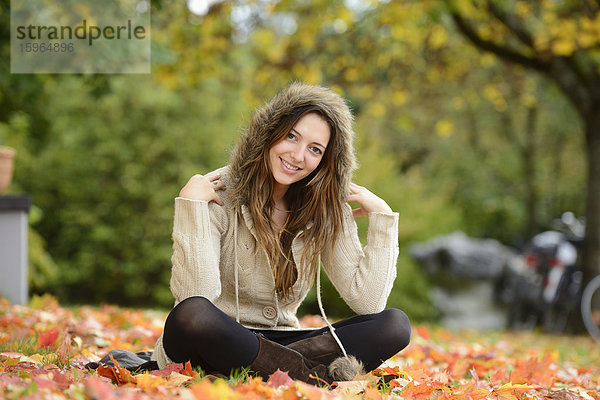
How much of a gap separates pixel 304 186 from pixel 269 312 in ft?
1.77

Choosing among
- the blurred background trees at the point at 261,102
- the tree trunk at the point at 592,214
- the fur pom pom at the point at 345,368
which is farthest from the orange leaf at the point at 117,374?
the tree trunk at the point at 592,214

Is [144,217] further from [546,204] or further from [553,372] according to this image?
[546,204]

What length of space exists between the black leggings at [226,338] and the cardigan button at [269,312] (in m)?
0.28

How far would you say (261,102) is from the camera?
8.19 meters

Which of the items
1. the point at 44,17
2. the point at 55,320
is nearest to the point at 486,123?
the point at 44,17

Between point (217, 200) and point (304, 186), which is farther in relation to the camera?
point (304, 186)

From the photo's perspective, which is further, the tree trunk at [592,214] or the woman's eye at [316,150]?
the tree trunk at [592,214]

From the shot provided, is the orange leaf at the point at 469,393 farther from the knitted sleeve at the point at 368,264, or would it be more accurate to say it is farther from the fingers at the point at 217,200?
the fingers at the point at 217,200

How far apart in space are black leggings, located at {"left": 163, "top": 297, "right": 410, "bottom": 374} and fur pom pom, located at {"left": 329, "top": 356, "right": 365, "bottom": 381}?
76 millimetres

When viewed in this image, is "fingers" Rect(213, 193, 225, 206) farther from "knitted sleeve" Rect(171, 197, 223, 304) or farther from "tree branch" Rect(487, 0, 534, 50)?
"tree branch" Rect(487, 0, 534, 50)

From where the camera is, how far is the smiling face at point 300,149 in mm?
2500

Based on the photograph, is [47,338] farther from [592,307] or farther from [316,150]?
[592,307]

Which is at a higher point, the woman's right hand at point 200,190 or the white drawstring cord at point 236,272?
the woman's right hand at point 200,190

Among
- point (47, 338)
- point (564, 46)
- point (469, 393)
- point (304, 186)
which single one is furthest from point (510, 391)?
point (564, 46)
